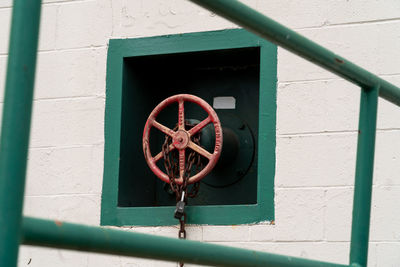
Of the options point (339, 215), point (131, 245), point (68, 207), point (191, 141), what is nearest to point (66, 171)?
point (68, 207)

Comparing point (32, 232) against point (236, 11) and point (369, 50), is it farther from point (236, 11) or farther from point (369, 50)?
point (369, 50)

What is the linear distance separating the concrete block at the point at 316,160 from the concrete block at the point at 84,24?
3.72ft

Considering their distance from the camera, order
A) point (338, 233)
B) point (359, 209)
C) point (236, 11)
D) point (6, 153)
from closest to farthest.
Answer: point (6, 153) < point (236, 11) < point (359, 209) < point (338, 233)

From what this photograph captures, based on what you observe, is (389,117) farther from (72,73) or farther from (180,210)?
(72,73)

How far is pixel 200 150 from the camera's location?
3.59 meters

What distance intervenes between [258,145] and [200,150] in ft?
1.10

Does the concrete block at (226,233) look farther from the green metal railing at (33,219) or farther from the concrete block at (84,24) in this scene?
the green metal railing at (33,219)

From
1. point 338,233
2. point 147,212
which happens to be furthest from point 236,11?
point 147,212

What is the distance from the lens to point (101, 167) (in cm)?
388

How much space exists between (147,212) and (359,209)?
6.83 ft

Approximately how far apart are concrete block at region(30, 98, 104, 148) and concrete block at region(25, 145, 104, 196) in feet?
0.14

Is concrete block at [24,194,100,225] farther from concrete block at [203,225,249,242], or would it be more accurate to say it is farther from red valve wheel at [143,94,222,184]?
concrete block at [203,225,249,242]

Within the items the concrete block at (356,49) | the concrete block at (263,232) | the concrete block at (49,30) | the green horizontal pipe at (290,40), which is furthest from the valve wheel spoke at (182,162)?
the green horizontal pipe at (290,40)

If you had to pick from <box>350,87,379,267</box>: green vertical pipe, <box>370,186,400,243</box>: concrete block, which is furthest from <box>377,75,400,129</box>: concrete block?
<box>350,87,379,267</box>: green vertical pipe
